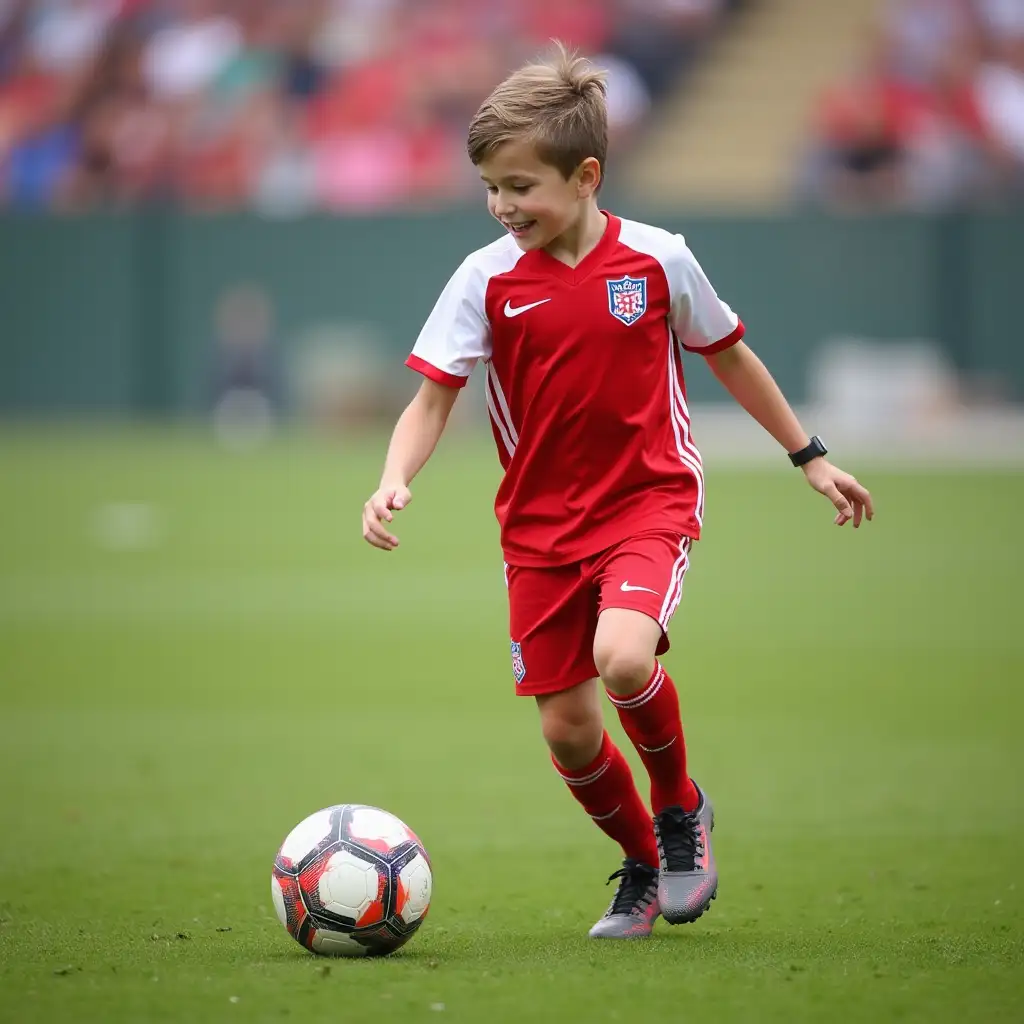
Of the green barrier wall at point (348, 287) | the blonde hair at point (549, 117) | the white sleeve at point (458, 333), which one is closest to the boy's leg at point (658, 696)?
the white sleeve at point (458, 333)

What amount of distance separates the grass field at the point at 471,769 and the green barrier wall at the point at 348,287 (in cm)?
988

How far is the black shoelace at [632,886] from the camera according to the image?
501cm

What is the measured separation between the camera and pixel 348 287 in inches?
1092

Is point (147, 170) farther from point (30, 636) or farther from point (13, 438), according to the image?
point (30, 636)

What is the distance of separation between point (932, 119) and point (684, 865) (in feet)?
78.3

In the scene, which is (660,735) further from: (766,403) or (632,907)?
(766,403)

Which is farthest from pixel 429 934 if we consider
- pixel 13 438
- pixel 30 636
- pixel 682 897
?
pixel 13 438

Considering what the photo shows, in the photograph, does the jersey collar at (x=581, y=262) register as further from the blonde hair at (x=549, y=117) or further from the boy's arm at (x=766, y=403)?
the boy's arm at (x=766, y=403)

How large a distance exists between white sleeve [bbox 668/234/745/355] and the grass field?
5.23 feet

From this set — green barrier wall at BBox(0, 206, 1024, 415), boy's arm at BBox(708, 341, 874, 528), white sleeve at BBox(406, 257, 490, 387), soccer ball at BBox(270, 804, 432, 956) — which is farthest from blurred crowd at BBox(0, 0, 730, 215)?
soccer ball at BBox(270, 804, 432, 956)

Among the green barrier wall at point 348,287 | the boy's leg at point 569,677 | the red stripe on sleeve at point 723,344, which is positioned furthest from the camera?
the green barrier wall at point 348,287

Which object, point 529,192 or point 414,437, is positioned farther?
point 414,437

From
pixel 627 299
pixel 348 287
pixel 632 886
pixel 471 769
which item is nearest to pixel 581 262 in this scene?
pixel 627 299

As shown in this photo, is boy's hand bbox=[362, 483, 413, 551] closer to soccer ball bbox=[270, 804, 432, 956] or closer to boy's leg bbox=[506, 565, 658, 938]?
boy's leg bbox=[506, 565, 658, 938]
